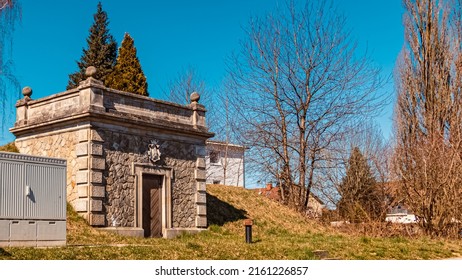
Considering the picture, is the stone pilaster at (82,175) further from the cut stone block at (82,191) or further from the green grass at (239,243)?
the green grass at (239,243)

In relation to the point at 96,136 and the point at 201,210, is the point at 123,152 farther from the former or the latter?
the point at 201,210

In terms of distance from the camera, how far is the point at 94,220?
762 inches

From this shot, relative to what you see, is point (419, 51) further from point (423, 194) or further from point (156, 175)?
point (156, 175)

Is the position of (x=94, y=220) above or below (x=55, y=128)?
below

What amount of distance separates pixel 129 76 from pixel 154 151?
52.3 ft

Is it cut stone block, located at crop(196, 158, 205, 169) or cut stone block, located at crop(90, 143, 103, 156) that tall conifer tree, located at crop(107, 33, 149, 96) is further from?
cut stone block, located at crop(90, 143, 103, 156)

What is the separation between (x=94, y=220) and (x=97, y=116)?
10.7ft

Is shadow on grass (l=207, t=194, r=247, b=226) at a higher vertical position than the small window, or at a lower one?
lower

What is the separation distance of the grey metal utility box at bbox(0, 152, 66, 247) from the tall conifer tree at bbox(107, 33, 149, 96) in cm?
2164

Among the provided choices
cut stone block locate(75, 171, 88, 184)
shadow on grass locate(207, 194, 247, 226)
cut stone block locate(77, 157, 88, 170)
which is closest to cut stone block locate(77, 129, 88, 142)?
cut stone block locate(77, 157, 88, 170)

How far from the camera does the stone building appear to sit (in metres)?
19.8

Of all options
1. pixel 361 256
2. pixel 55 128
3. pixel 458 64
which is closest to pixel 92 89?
pixel 55 128

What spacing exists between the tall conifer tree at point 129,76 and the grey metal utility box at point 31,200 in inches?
852

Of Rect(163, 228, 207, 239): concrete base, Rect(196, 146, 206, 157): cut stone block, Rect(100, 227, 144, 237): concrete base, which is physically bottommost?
Rect(163, 228, 207, 239): concrete base
